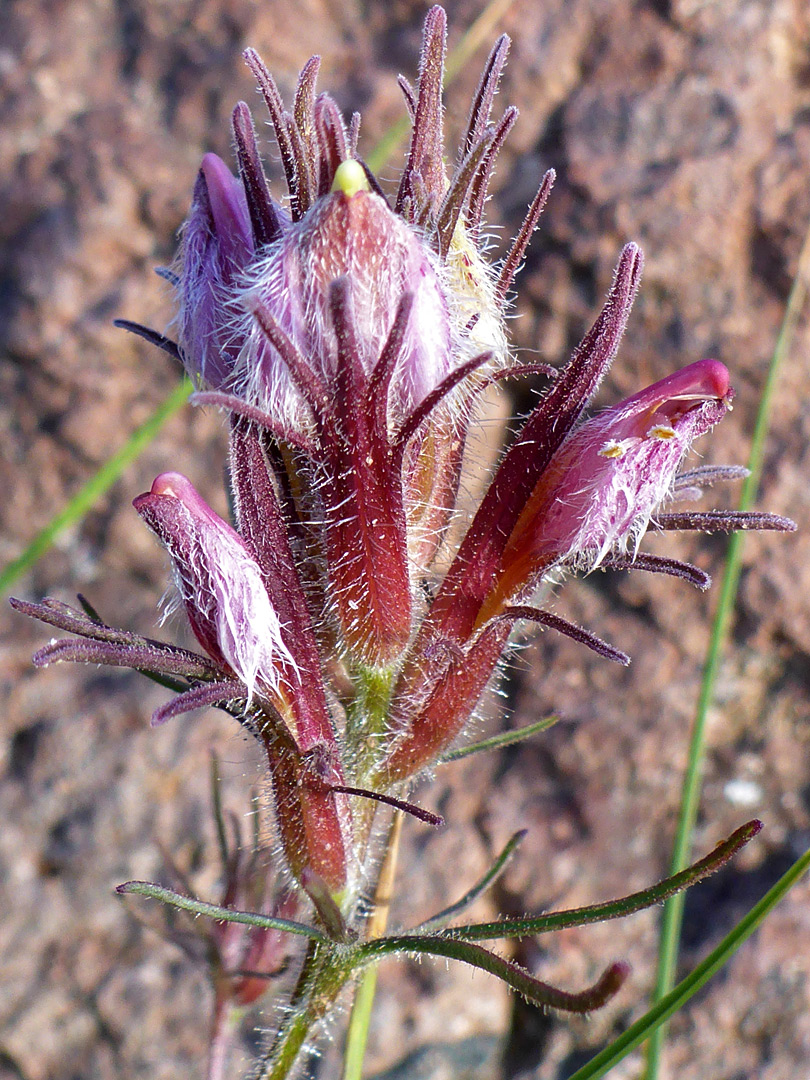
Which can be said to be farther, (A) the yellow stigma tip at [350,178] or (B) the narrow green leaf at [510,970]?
(A) the yellow stigma tip at [350,178]

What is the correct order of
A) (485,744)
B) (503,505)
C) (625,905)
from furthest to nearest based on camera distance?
(485,744), (503,505), (625,905)

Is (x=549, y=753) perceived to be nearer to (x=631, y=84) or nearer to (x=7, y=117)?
(x=631, y=84)

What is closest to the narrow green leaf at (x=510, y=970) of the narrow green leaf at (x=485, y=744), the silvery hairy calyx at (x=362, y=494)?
the silvery hairy calyx at (x=362, y=494)

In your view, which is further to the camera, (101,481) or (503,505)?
(101,481)

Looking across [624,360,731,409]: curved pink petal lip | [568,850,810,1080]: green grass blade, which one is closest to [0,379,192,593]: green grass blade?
[624,360,731,409]: curved pink petal lip

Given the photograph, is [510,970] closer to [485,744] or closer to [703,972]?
[703,972]

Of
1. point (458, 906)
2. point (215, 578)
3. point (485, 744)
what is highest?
point (215, 578)

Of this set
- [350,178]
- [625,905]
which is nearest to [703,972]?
[625,905]

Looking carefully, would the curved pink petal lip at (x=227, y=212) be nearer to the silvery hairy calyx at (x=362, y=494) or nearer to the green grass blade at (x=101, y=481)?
the silvery hairy calyx at (x=362, y=494)
